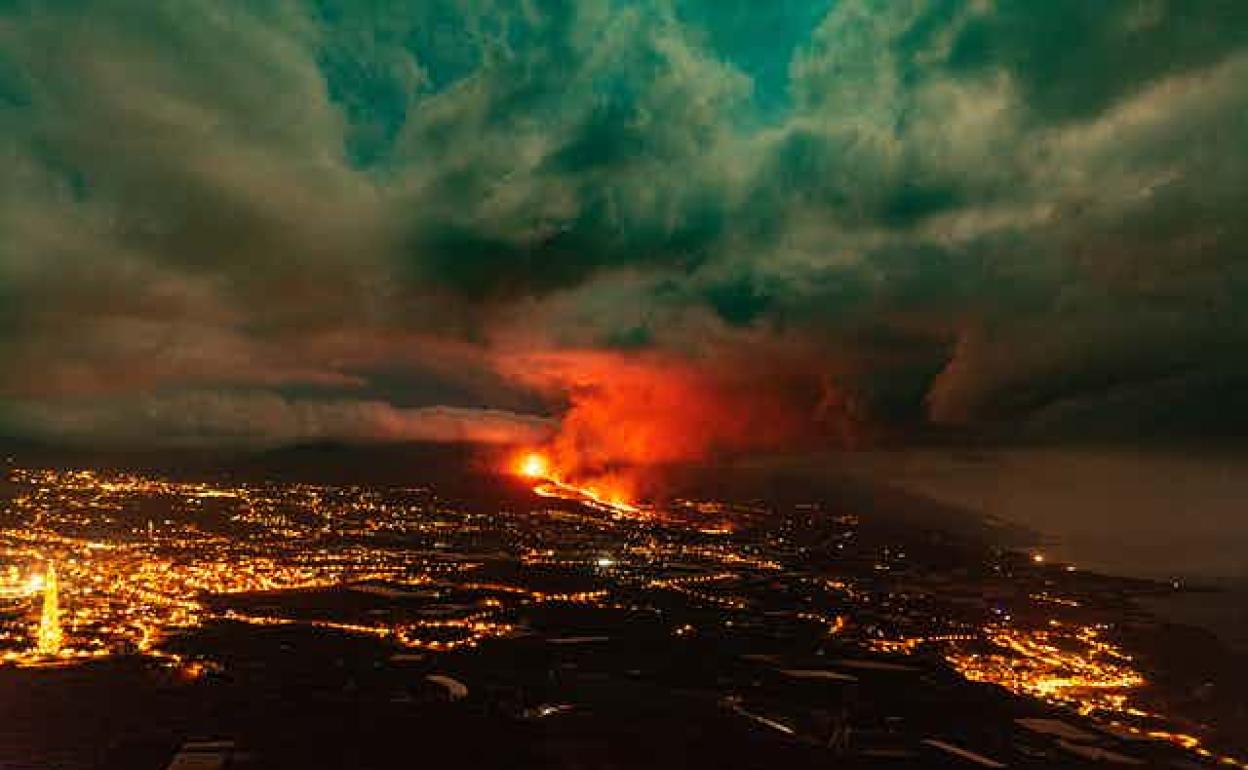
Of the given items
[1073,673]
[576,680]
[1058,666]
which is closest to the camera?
[576,680]

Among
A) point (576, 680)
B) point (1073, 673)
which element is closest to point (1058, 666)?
point (1073, 673)

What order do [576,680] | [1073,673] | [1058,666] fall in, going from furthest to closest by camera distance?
1. [1058,666]
2. [1073,673]
3. [576,680]

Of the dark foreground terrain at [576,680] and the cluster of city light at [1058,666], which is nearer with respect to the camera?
the dark foreground terrain at [576,680]

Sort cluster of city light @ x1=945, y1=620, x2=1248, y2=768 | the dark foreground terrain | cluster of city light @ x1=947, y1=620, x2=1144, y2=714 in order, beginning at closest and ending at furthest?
1. the dark foreground terrain
2. cluster of city light @ x1=945, y1=620, x2=1248, y2=768
3. cluster of city light @ x1=947, y1=620, x2=1144, y2=714

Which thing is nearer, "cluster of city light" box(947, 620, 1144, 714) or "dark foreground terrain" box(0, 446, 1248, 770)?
"dark foreground terrain" box(0, 446, 1248, 770)

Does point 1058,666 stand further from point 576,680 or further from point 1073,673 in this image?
point 576,680

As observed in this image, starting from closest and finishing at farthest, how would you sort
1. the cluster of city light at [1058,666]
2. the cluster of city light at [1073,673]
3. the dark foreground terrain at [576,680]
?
the dark foreground terrain at [576,680] < the cluster of city light at [1073,673] < the cluster of city light at [1058,666]

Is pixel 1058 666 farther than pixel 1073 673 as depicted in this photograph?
Yes

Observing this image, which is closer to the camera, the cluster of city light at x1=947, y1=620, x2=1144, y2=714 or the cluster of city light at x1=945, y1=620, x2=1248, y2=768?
the cluster of city light at x1=945, y1=620, x2=1248, y2=768

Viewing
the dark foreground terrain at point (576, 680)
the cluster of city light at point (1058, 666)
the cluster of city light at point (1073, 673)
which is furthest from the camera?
the cluster of city light at point (1058, 666)

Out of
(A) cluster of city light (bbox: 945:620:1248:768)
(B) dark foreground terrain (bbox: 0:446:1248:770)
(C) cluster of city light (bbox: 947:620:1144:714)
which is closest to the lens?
(B) dark foreground terrain (bbox: 0:446:1248:770)

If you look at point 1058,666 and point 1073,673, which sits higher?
point 1073,673
